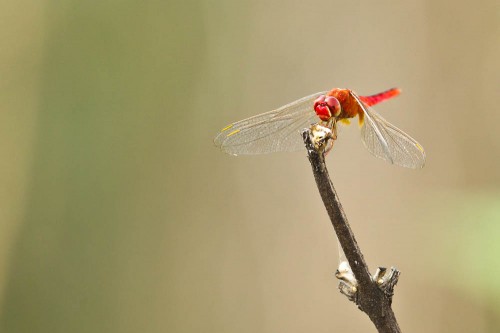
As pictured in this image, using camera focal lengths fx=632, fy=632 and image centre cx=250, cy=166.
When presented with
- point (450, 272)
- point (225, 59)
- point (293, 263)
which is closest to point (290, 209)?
point (293, 263)

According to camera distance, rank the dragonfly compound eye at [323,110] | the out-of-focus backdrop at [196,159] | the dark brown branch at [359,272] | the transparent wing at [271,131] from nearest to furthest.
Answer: the dark brown branch at [359,272]
the dragonfly compound eye at [323,110]
the transparent wing at [271,131]
the out-of-focus backdrop at [196,159]

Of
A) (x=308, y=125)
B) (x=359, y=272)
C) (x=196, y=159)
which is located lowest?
(x=359, y=272)

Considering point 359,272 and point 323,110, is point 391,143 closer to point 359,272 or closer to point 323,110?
point 323,110

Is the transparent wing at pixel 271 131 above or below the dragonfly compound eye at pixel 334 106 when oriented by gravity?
above

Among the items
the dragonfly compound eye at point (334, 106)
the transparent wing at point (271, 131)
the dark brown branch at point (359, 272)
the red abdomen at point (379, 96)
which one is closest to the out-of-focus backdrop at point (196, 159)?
the red abdomen at point (379, 96)

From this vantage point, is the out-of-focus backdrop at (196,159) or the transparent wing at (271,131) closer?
the transparent wing at (271,131)

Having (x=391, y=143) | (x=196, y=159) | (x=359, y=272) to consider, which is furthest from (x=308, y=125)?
(x=196, y=159)

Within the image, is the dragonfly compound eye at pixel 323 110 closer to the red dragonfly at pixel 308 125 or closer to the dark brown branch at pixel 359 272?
the red dragonfly at pixel 308 125

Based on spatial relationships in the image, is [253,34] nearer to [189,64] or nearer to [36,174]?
[189,64]
